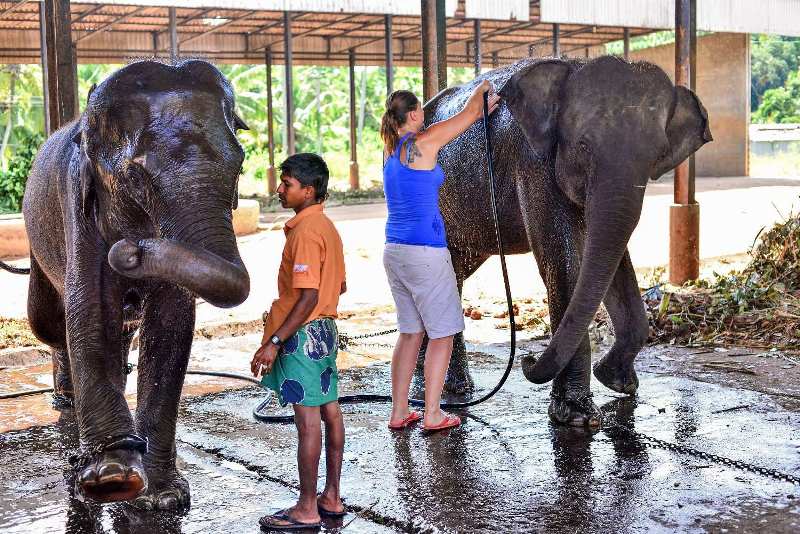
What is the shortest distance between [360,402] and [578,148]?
6.69 feet

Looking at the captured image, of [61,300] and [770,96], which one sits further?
[770,96]

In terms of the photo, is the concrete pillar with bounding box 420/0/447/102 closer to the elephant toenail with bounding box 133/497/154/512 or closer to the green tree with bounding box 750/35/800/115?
the elephant toenail with bounding box 133/497/154/512

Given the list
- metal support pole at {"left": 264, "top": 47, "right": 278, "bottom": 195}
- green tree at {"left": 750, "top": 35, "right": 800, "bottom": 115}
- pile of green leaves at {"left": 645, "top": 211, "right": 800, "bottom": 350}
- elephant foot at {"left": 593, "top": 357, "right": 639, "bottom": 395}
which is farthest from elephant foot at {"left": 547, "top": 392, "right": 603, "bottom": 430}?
green tree at {"left": 750, "top": 35, "right": 800, "bottom": 115}

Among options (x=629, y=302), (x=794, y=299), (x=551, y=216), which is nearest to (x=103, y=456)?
(x=551, y=216)

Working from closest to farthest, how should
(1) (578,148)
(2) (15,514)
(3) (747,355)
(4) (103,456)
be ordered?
1. (4) (103,456)
2. (2) (15,514)
3. (1) (578,148)
4. (3) (747,355)

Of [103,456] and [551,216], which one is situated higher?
[551,216]

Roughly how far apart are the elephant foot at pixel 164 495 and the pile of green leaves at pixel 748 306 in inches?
186

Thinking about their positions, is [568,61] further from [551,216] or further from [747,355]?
[747,355]

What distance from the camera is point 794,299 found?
338 inches

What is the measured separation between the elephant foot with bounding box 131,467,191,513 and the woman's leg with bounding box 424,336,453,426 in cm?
153

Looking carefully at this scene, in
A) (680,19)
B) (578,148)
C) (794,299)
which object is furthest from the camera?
(680,19)

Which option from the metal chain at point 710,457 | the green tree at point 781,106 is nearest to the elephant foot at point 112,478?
the metal chain at point 710,457

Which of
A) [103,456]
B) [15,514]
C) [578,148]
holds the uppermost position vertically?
[578,148]

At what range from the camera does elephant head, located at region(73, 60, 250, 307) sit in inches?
136
